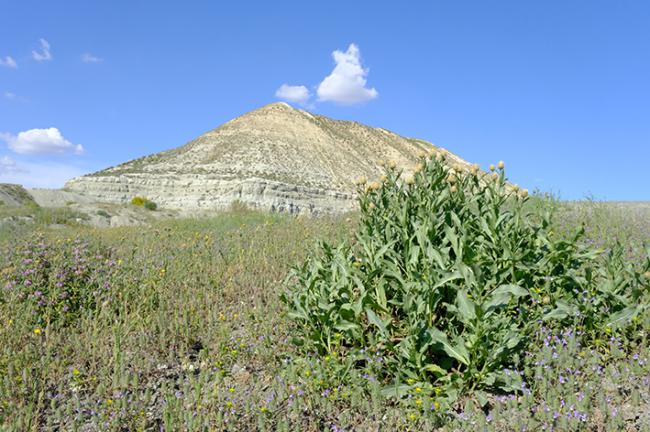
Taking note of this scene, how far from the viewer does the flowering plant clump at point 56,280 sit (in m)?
5.32

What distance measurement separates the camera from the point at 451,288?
161 inches

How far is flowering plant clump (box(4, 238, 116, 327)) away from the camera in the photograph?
17.5ft

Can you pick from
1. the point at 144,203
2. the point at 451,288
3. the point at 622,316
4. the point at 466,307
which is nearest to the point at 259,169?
the point at 144,203

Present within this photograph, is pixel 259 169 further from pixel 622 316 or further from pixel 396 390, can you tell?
pixel 396 390

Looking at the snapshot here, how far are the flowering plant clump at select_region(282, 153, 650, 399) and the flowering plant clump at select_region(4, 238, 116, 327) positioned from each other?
258 cm

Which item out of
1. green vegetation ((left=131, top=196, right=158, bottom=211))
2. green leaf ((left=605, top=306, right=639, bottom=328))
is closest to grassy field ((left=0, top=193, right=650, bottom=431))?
green leaf ((left=605, top=306, right=639, bottom=328))

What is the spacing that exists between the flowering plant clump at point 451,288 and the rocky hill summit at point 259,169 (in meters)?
16.6

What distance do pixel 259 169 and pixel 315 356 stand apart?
3441 cm

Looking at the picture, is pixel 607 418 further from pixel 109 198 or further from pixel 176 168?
pixel 176 168

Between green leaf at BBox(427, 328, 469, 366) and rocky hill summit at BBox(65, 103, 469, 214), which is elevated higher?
rocky hill summit at BBox(65, 103, 469, 214)

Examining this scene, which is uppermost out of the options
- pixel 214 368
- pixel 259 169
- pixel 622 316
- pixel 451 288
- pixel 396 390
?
pixel 259 169

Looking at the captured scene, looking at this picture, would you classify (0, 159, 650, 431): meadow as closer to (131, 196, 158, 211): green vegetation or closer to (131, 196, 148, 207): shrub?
(131, 196, 158, 211): green vegetation

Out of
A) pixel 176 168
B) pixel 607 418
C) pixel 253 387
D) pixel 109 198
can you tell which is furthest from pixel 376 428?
pixel 176 168

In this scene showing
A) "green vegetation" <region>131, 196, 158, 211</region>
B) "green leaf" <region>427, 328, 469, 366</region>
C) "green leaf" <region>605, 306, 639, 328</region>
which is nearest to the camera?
"green leaf" <region>427, 328, 469, 366</region>
